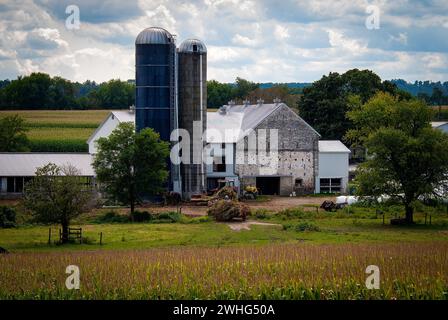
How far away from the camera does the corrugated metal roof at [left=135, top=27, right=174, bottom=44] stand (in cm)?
6103

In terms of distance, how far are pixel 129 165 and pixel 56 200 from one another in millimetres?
10931

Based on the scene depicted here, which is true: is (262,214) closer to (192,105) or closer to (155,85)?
(192,105)

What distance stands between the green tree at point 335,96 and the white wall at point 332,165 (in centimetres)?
1629

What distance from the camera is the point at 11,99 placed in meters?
130

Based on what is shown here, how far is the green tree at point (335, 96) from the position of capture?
8494 cm

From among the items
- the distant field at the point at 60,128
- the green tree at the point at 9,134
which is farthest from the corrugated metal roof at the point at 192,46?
the distant field at the point at 60,128

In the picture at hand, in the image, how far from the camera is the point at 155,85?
60.8 m

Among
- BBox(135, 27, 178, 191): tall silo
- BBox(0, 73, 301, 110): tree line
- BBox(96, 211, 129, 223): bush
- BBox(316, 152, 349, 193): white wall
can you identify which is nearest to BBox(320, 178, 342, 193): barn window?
BBox(316, 152, 349, 193): white wall

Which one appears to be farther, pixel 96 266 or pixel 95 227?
pixel 95 227

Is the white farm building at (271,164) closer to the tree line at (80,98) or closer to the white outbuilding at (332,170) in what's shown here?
the white outbuilding at (332,170)

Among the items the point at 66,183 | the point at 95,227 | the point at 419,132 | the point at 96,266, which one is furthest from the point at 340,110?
the point at 96,266

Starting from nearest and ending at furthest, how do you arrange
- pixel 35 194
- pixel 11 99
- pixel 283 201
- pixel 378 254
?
1. pixel 378 254
2. pixel 35 194
3. pixel 283 201
4. pixel 11 99

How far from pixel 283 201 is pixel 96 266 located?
31834mm
